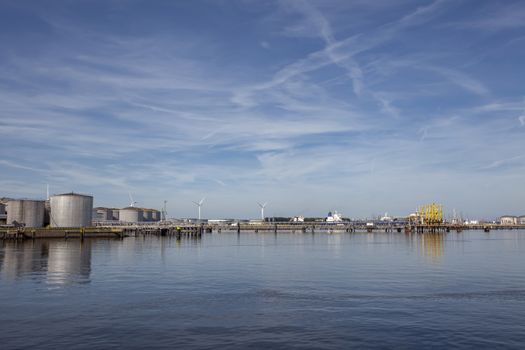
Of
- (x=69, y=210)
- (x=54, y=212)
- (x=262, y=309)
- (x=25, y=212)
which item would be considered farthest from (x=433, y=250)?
(x=25, y=212)

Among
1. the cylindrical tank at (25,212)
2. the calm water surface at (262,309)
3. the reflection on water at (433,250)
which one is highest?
the cylindrical tank at (25,212)

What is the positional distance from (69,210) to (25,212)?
46.4 ft

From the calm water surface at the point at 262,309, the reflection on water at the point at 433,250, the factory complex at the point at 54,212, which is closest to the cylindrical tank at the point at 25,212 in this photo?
the factory complex at the point at 54,212

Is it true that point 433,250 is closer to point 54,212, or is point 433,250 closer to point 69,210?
point 69,210

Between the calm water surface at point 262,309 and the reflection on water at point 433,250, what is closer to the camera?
the calm water surface at point 262,309

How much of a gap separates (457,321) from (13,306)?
3095 cm

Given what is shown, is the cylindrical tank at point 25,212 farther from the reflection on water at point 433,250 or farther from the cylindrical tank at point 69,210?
the reflection on water at point 433,250

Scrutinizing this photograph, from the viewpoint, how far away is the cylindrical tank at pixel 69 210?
16300cm

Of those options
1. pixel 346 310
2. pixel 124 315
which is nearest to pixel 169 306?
pixel 124 315

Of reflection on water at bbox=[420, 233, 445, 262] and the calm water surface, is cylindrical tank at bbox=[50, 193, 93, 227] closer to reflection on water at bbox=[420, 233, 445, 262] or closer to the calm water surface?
the calm water surface

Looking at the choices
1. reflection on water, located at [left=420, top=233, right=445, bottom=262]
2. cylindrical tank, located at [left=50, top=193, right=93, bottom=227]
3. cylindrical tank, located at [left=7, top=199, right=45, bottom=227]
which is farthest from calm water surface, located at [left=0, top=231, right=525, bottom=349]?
cylindrical tank, located at [left=7, top=199, right=45, bottom=227]

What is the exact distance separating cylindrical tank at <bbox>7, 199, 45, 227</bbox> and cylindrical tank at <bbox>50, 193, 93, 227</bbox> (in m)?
4.26

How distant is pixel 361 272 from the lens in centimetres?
5528

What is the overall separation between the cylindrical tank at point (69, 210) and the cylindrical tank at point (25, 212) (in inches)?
168
